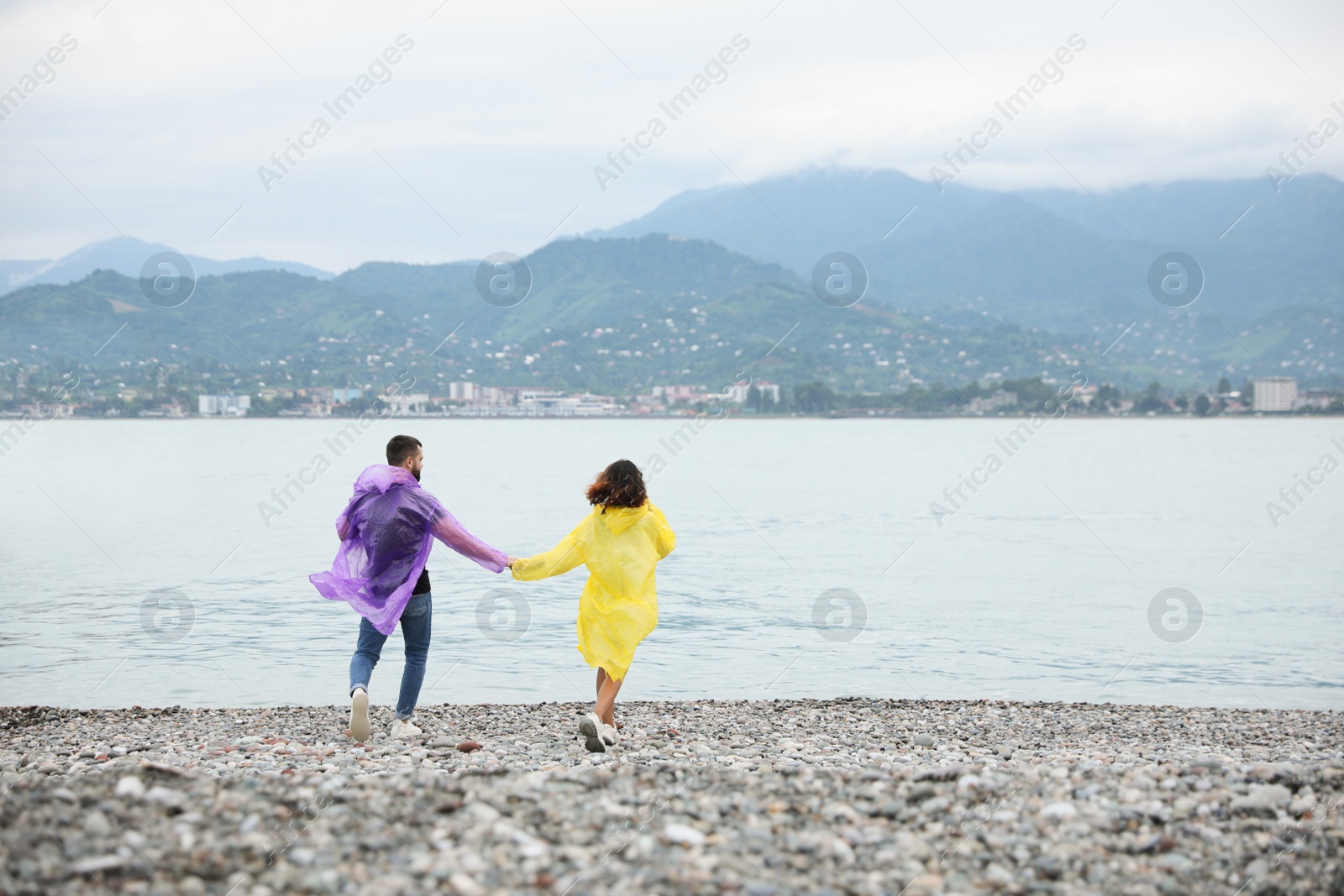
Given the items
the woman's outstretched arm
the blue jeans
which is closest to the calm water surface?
the blue jeans

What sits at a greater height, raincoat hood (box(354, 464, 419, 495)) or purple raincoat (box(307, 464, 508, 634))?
raincoat hood (box(354, 464, 419, 495))

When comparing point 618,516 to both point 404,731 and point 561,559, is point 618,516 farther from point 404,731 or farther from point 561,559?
point 404,731

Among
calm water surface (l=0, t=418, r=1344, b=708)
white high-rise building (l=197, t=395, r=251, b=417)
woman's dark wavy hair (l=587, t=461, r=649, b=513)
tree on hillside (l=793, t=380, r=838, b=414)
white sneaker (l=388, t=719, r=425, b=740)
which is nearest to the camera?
woman's dark wavy hair (l=587, t=461, r=649, b=513)

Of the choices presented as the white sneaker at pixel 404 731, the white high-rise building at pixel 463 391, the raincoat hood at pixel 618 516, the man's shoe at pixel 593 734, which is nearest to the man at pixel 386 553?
the white sneaker at pixel 404 731

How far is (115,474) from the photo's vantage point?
77375 mm

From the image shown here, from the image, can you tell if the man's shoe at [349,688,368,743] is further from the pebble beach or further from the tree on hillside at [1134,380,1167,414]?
the tree on hillside at [1134,380,1167,414]

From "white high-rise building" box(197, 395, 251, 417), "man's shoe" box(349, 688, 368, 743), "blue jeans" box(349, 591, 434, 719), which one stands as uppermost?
"white high-rise building" box(197, 395, 251, 417)

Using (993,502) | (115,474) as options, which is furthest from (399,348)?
(993,502)

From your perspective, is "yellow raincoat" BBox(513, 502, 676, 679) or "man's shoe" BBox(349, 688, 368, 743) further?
"yellow raincoat" BBox(513, 502, 676, 679)

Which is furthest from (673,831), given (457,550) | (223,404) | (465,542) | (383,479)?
(223,404)

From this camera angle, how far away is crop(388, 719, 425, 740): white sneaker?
9.63 metres

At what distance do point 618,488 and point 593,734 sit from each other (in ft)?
6.58

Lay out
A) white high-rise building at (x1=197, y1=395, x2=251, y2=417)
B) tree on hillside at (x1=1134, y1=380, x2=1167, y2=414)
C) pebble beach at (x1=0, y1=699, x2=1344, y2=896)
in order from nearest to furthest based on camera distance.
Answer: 1. pebble beach at (x1=0, y1=699, x2=1344, y2=896)
2. white high-rise building at (x1=197, y1=395, x2=251, y2=417)
3. tree on hillside at (x1=1134, y1=380, x2=1167, y2=414)

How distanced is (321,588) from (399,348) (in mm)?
132314
